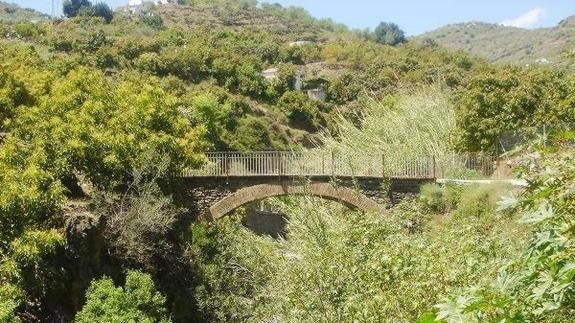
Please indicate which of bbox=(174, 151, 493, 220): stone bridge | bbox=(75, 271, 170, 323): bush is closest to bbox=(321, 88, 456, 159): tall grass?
bbox=(174, 151, 493, 220): stone bridge

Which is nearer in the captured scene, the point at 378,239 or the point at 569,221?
the point at 569,221

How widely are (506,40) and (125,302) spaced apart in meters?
132

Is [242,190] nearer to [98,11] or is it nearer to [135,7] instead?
[98,11]

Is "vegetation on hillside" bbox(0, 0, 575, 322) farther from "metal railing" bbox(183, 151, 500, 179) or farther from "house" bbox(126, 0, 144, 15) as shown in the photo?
"house" bbox(126, 0, 144, 15)

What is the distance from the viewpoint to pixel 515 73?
27.4 meters

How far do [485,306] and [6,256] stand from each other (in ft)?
37.2

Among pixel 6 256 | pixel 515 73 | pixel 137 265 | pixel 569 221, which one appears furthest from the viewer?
pixel 515 73

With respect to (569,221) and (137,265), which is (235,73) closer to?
(137,265)

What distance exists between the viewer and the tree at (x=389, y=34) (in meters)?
104

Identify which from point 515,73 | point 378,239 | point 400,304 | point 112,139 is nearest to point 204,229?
point 112,139

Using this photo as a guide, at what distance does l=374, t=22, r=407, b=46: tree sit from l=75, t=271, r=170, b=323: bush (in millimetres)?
91200

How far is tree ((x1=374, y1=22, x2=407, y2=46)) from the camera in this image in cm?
10382

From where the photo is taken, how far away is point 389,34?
10656 cm

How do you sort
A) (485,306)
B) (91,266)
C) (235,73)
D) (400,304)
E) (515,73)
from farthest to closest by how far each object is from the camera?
(235,73) → (515,73) → (91,266) → (400,304) → (485,306)
